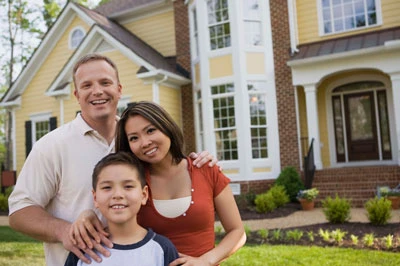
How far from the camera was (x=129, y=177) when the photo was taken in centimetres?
175

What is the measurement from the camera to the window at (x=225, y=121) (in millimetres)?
12047

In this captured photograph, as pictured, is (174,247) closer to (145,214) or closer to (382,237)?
(145,214)

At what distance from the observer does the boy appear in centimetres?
170

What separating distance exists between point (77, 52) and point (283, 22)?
698 cm

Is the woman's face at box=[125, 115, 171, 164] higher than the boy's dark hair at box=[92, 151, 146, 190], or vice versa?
the woman's face at box=[125, 115, 171, 164]

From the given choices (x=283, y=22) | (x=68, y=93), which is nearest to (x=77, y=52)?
(x=68, y=93)

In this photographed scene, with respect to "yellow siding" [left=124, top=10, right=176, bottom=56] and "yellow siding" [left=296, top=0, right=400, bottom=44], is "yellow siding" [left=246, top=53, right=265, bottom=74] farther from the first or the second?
"yellow siding" [left=124, top=10, right=176, bottom=56]

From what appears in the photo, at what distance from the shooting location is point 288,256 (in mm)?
5320

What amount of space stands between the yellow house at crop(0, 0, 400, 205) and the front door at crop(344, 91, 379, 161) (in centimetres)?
3

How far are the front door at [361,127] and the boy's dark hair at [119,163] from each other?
12.2 m

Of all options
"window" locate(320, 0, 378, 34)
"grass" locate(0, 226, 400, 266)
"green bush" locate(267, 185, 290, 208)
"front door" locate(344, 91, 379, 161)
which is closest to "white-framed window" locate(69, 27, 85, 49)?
"window" locate(320, 0, 378, 34)

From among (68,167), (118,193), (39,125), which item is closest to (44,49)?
(39,125)

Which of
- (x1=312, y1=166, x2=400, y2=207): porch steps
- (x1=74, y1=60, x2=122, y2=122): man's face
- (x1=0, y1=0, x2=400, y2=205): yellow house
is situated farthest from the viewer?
(x1=0, y1=0, x2=400, y2=205): yellow house

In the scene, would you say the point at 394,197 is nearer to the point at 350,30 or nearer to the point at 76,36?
the point at 350,30
